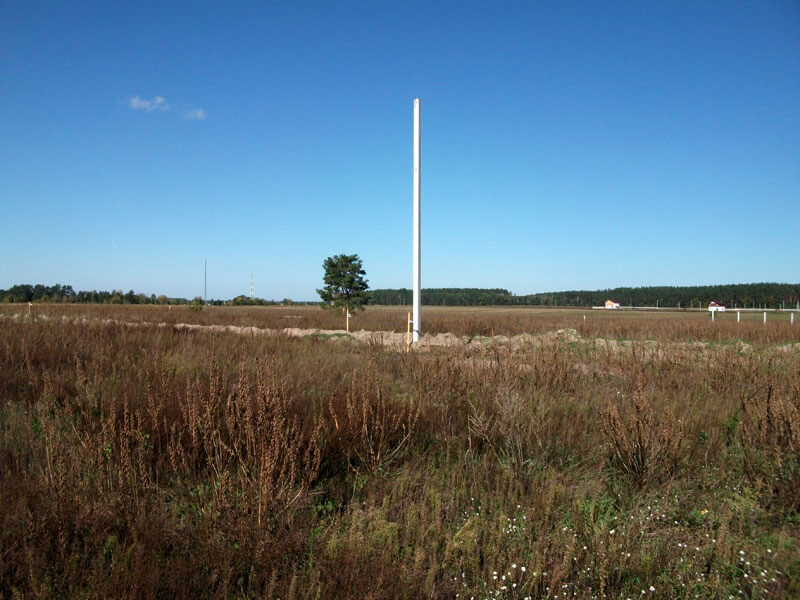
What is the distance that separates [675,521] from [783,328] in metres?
27.5

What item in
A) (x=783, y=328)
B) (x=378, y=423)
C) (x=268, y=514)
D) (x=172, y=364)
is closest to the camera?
(x=268, y=514)

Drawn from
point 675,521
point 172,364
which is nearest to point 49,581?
point 675,521

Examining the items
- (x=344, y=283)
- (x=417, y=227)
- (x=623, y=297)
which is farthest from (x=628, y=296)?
(x=417, y=227)

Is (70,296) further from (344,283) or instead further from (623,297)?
(623,297)

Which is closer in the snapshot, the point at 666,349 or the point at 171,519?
the point at 171,519

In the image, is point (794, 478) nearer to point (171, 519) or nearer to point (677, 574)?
point (677, 574)

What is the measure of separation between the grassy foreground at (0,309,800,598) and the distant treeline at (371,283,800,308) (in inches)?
4251

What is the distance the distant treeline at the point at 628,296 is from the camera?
11194 cm

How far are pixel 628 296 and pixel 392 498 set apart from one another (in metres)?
152

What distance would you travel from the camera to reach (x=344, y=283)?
107 ft

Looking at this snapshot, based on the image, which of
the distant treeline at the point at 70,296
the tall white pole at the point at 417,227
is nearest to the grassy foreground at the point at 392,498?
the tall white pole at the point at 417,227

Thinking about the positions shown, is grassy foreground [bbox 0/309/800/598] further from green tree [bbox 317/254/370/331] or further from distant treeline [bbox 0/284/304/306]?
distant treeline [bbox 0/284/304/306]

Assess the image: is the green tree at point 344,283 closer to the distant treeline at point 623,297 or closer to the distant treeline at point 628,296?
the distant treeline at point 623,297

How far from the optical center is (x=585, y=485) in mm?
3537
